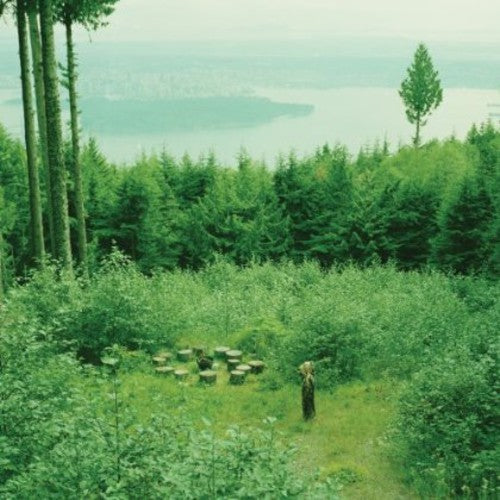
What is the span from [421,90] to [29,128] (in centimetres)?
4600

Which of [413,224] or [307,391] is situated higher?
[307,391]

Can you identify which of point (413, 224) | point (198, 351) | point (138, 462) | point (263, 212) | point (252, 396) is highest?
point (138, 462)

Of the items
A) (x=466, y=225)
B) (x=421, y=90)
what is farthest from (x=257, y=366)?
(x=421, y=90)

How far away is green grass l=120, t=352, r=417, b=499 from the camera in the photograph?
982 cm

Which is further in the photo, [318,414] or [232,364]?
[232,364]

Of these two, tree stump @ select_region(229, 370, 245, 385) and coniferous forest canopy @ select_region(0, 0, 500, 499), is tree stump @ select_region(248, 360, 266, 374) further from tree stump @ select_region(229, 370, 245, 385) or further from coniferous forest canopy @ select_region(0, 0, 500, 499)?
tree stump @ select_region(229, 370, 245, 385)

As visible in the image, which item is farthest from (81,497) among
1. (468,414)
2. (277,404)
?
(277,404)

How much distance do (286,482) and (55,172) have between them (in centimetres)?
1171

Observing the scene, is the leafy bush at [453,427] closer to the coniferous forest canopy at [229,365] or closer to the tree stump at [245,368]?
the coniferous forest canopy at [229,365]

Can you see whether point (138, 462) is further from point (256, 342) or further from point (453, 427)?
point (256, 342)

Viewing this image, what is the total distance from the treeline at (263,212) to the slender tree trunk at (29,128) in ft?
42.9

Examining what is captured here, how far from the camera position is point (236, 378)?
13.8 meters

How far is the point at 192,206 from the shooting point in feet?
123

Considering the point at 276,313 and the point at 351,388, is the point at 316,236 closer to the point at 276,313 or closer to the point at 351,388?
the point at 276,313
